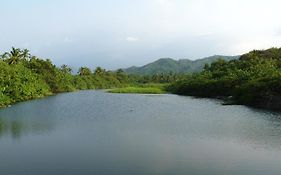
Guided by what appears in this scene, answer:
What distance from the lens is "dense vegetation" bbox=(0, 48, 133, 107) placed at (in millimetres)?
59719

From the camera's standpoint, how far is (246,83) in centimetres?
5681

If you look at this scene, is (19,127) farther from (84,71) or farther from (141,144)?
(84,71)

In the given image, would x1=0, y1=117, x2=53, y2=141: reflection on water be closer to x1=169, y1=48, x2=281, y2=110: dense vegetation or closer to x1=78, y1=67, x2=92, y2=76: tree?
x1=169, y1=48, x2=281, y2=110: dense vegetation

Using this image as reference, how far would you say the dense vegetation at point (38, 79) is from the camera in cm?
5972

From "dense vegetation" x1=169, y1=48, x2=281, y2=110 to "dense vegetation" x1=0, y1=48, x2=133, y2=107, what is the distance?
103ft

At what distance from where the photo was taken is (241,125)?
32844mm

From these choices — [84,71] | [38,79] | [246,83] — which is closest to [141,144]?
[246,83]

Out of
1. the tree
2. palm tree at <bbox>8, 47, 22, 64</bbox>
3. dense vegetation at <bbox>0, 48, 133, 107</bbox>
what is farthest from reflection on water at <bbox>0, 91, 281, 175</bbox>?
the tree

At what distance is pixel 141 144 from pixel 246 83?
3574 centimetres

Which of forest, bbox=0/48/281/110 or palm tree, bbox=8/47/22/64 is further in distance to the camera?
palm tree, bbox=8/47/22/64

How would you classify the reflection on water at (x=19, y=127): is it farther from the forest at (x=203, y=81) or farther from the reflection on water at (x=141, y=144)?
the forest at (x=203, y=81)

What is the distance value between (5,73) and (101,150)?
146ft

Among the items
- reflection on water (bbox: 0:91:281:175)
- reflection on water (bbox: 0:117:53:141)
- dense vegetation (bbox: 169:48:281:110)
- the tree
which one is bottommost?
reflection on water (bbox: 0:91:281:175)

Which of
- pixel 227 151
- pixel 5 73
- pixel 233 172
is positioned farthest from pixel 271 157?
pixel 5 73
